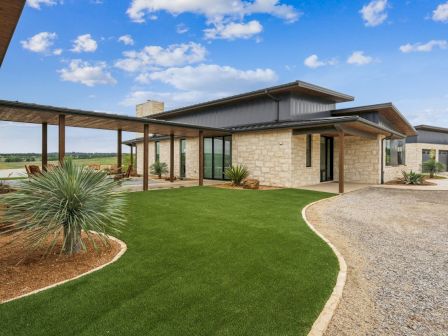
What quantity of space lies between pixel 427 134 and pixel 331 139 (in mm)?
19680

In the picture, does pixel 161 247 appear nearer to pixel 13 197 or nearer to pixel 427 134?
pixel 13 197

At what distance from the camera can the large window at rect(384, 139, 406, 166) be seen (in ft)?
60.6

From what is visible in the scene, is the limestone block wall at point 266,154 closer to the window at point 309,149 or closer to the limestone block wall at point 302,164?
the limestone block wall at point 302,164

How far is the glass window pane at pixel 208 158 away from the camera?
19.0m

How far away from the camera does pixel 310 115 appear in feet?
56.3

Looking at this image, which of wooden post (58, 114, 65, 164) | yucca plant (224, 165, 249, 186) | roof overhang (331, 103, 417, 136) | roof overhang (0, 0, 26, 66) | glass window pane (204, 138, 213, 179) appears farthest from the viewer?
glass window pane (204, 138, 213, 179)

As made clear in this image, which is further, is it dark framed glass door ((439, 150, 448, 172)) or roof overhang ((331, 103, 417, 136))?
dark framed glass door ((439, 150, 448, 172))

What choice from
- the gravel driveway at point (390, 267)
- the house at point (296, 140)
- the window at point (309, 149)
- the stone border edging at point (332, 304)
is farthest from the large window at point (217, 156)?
the stone border edging at point (332, 304)

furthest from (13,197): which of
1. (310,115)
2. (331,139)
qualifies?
(331,139)

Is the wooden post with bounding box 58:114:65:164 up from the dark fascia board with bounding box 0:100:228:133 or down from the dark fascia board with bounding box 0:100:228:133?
down

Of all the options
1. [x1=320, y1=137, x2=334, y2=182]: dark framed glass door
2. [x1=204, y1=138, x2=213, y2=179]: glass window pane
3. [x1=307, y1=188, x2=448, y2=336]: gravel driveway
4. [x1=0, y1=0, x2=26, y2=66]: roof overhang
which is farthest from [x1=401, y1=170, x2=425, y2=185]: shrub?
[x1=0, y1=0, x2=26, y2=66]: roof overhang

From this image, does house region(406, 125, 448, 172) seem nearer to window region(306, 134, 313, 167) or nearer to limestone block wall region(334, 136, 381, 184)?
limestone block wall region(334, 136, 381, 184)

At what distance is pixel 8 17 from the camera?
4.17 m

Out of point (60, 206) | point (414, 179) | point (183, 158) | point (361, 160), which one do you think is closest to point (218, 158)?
point (183, 158)
